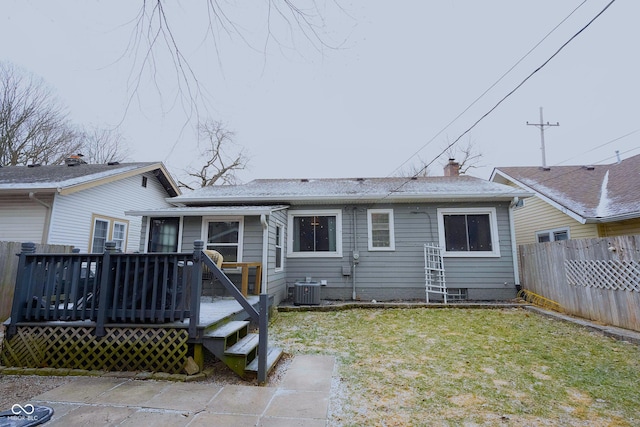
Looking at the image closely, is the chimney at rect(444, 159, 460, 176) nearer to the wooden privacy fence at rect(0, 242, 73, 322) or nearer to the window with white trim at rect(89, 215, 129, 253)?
the window with white trim at rect(89, 215, 129, 253)

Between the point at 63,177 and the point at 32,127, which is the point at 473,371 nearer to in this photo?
the point at 63,177

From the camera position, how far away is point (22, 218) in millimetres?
7617

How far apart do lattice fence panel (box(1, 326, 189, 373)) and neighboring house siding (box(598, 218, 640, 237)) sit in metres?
10.2

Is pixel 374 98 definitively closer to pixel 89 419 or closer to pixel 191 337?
pixel 191 337

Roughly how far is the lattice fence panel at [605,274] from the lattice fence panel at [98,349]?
6.47 metres

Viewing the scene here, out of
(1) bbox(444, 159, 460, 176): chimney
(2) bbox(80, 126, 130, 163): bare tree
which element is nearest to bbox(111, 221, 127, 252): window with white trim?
(2) bbox(80, 126, 130, 163): bare tree

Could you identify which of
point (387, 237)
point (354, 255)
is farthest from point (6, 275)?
point (387, 237)

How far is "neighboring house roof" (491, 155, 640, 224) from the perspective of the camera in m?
7.75

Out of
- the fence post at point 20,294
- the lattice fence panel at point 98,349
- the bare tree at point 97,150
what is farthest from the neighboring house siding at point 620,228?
the bare tree at point 97,150

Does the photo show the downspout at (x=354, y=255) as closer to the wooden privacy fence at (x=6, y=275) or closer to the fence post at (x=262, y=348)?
the fence post at (x=262, y=348)

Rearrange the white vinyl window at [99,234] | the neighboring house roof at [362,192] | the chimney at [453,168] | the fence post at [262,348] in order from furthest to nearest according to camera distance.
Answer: the chimney at [453,168]
the white vinyl window at [99,234]
the neighboring house roof at [362,192]
the fence post at [262,348]

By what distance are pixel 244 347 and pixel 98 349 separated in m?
1.55

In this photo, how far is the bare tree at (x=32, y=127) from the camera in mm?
11797

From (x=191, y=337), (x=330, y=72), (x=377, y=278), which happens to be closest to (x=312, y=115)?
(x=330, y=72)
